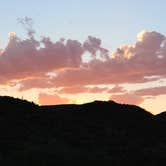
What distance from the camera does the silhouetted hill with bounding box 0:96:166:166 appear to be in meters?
50.7

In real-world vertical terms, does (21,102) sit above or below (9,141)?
above

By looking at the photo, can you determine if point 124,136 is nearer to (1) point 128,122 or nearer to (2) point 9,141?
(1) point 128,122

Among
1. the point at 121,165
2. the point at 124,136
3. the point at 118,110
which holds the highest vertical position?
the point at 118,110

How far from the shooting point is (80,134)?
6638 cm

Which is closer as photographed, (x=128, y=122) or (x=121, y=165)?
(x=121, y=165)

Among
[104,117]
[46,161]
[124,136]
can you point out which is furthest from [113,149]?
[104,117]

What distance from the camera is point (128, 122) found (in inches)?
2968

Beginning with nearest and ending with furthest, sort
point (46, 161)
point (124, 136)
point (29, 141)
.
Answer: point (46, 161)
point (29, 141)
point (124, 136)

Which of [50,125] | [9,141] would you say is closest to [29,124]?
[50,125]

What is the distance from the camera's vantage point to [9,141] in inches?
2331

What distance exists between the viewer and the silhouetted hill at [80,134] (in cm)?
5071

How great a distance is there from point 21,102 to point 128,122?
1589 cm

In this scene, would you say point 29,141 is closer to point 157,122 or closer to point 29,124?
point 29,124

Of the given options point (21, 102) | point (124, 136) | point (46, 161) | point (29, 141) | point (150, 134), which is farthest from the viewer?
point (21, 102)
